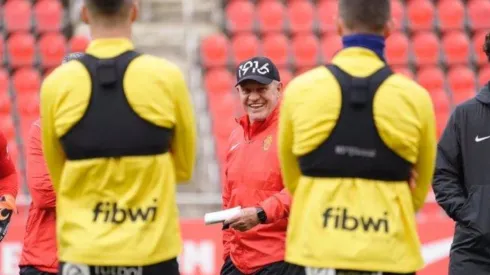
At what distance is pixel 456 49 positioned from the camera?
636 inches

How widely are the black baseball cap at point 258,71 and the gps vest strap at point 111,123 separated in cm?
200

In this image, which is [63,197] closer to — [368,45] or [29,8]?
[368,45]

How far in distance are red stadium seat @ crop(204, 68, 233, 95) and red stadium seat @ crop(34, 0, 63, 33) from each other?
2112 millimetres

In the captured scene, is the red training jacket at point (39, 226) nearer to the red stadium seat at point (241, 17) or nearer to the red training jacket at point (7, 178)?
the red training jacket at point (7, 178)

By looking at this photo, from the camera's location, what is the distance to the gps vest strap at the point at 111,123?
512cm

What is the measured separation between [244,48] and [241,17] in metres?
0.68

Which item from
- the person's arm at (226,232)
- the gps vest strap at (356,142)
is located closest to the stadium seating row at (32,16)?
the person's arm at (226,232)

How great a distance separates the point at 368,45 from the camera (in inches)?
203

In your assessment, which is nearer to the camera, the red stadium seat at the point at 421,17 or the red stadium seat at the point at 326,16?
the red stadium seat at the point at 326,16

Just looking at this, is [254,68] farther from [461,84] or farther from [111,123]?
[461,84]

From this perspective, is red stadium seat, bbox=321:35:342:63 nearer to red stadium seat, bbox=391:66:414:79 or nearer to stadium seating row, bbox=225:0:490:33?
stadium seating row, bbox=225:0:490:33

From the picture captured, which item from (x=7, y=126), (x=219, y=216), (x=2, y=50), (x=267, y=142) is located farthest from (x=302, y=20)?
(x=219, y=216)

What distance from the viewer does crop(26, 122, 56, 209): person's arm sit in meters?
6.97

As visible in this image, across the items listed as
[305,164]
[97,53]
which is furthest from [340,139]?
[97,53]
